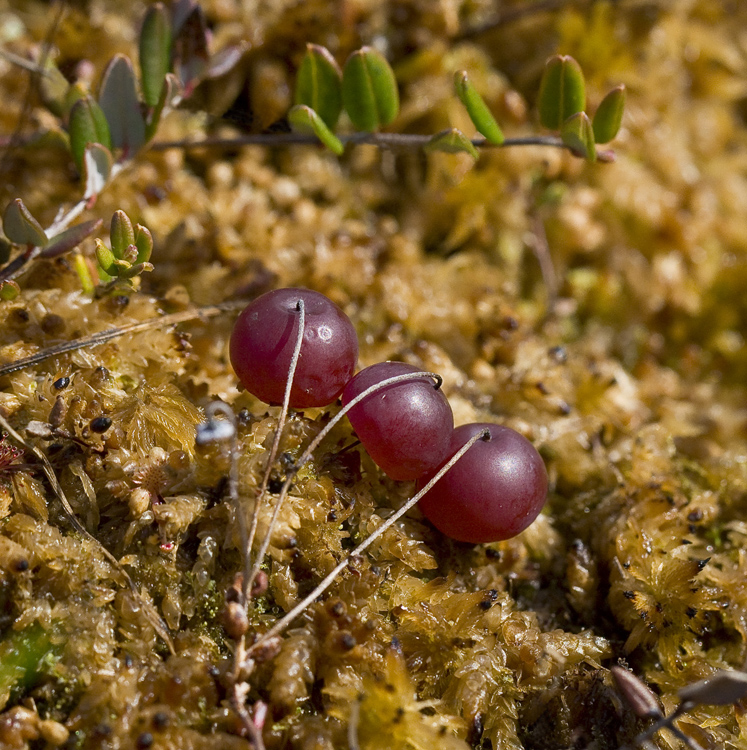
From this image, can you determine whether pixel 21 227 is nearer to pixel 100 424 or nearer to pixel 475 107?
pixel 100 424

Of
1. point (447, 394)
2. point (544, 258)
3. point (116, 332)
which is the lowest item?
point (447, 394)

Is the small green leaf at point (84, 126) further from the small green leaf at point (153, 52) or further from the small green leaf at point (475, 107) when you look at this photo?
the small green leaf at point (475, 107)

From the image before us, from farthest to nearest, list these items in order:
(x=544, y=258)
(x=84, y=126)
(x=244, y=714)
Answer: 1. (x=544, y=258)
2. (x=84, y=126)
3. (x=244, y=714)

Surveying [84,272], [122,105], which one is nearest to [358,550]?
[84,272]

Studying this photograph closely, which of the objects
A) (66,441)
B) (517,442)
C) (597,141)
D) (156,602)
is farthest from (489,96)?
(156,602)

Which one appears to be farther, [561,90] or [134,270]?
[561,90]
